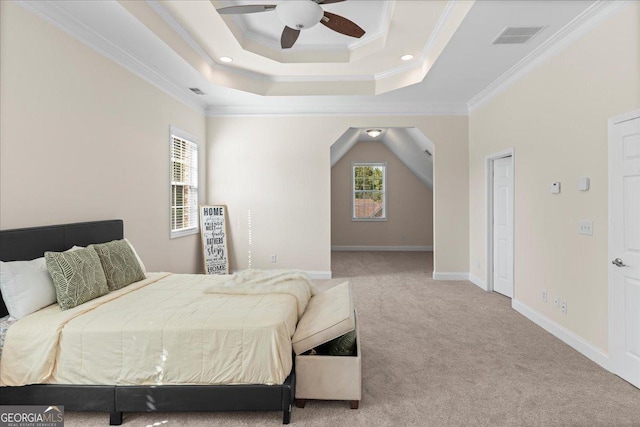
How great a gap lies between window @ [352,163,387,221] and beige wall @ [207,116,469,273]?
3.88m

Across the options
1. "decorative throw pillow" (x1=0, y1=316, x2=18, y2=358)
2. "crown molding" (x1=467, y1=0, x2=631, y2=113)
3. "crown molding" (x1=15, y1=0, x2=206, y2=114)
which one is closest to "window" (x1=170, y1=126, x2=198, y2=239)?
"crown molding" (x1=15, y1=0, x2=206, y2=114)

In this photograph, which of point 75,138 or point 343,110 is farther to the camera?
point 343,110

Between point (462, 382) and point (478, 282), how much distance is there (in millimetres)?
3234

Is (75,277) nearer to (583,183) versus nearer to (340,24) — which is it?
(340,24)

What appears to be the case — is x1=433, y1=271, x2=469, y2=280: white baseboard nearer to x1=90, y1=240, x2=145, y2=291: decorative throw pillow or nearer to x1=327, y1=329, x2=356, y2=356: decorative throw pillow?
x1=327, y1=329, x2=356, y2=356: decorative throw pillow

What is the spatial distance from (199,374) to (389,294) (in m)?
3.45

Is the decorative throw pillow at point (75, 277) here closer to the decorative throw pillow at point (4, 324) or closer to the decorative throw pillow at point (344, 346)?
the decorative throw pillow at point (4, 324)

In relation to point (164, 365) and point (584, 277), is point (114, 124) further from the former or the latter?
point (584, 277)

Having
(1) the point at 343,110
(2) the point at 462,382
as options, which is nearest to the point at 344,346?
(2) the point at 462,382

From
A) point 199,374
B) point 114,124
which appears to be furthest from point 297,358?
point 114,124

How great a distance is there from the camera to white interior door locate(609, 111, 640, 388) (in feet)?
8.26

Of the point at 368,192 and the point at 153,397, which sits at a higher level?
the point at 368,192

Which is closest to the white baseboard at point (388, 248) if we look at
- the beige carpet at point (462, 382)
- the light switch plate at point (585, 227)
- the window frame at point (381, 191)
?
the window frame at point (381, 191)

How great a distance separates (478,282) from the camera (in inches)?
214
